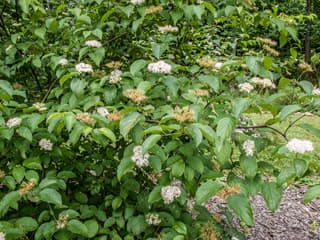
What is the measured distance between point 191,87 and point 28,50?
844mm

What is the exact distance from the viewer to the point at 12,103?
1635 millimetres

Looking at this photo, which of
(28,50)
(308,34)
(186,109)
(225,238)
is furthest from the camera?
(308,34)

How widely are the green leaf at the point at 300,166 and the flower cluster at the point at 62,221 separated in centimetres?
83

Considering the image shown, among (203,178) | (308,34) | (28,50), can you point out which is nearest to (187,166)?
(203,178)

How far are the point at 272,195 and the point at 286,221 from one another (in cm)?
211

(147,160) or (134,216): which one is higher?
(147,160)

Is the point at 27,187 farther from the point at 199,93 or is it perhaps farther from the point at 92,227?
the point at 199,93

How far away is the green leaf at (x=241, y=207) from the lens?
1.21 meters

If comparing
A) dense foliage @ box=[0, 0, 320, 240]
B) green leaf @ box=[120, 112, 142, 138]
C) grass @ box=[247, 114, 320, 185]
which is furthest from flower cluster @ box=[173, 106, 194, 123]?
grass @ box=[247, 114, 320, 185]

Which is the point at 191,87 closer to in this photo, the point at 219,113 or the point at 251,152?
the point at 219,113

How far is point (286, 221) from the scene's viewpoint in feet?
10.6

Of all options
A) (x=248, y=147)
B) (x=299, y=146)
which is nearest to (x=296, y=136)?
(x=248, y=147)

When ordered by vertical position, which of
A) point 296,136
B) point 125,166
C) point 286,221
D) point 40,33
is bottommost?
point 296,136

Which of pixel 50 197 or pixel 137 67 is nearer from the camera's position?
pixel 50 197
